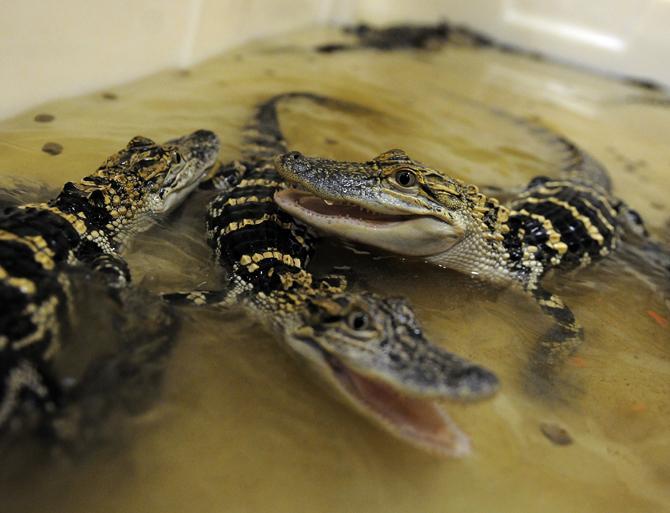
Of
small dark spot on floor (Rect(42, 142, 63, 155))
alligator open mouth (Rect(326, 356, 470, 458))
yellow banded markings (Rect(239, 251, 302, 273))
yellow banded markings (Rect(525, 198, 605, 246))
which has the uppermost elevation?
yellow banded markings (Rect(525, 198, 605, 246))

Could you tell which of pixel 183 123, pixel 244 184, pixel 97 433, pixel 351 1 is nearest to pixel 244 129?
pixel 183 123

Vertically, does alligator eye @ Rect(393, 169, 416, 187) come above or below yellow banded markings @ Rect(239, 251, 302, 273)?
above

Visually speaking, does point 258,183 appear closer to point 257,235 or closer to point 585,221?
point 257,235

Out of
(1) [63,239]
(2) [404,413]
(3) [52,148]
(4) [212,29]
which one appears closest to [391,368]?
(2) [404,413]

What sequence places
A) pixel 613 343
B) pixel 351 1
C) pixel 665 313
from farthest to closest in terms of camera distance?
1. pixel 351 1
2. pixel 665 313
3. pixel 613 343

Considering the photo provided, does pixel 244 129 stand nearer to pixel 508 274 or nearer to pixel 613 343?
pixel 508 274

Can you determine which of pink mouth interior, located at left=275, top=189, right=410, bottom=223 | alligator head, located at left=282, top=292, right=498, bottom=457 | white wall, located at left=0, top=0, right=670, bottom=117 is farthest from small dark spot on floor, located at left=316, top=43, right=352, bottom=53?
alligator head, located at left=282, top=292, right=498, bottom=457

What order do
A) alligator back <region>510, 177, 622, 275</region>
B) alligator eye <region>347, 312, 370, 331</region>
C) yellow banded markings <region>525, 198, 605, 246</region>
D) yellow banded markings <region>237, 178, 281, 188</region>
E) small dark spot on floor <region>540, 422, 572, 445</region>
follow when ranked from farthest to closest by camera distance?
1. yellow banded markings <region>525, 198, 605, 246</region>
2. alligator back <region>510, 177, 622, 275</region>
3. yellow banded markings <region>237, 178, 281, 188</region>
4. small dark spot on floor <region>540, 422, 572, 445</region>
5. alligator eye <region>347, 312, 370, 331</region>

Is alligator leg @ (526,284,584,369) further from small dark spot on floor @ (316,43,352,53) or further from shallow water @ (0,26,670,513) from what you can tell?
small dark spot on floor @ (316,43,352,53)
